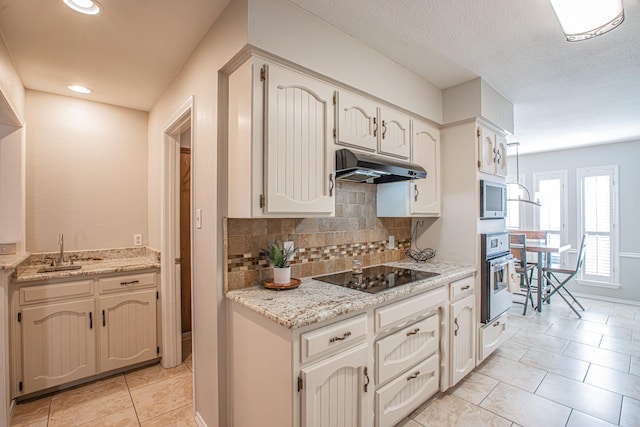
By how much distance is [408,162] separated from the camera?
7.81ft

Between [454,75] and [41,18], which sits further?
[454,75]

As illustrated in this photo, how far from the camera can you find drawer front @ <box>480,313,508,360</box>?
257 cm

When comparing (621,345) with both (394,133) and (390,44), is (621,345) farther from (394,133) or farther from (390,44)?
(390,44)

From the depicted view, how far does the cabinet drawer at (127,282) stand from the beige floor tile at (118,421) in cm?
92

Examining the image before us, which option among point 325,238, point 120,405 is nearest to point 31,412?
point 120,405

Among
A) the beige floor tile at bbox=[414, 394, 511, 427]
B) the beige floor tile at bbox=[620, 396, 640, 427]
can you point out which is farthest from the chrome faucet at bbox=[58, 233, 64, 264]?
the beige floor tile at bbox=[620, 396, 640, 427]

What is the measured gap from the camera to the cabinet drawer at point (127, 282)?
2.47m

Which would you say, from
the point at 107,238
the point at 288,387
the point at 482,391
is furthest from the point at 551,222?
the point at 107,238

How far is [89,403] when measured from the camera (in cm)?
220

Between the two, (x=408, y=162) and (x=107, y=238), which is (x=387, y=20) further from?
(x=107, y=238)

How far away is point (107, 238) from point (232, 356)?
2044 millimetres

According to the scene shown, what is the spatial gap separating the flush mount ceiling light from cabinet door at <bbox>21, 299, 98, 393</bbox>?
3618 mm

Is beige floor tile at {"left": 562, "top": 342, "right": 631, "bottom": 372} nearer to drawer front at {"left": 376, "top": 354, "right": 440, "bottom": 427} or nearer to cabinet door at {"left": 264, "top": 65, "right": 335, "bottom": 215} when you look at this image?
drawer front at {"left": 376, "top": 354, "right": 440, "bottom": 427}

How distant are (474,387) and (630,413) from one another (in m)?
0.95
